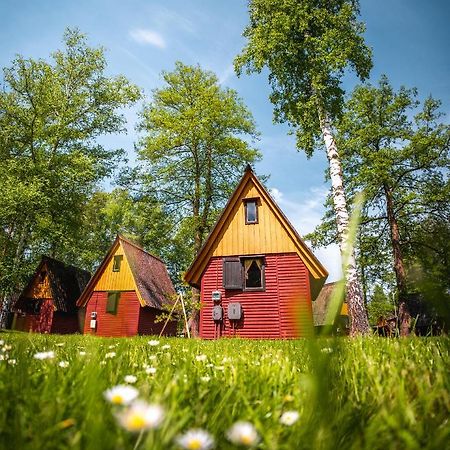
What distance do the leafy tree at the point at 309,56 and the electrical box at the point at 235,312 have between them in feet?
22.3

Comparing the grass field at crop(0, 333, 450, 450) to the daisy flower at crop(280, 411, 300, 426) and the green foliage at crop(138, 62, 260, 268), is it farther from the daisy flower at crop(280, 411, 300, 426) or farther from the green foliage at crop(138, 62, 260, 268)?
the green foliage at crop(138, 62, 260, 268)

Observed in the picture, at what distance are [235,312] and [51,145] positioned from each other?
16.0 metres

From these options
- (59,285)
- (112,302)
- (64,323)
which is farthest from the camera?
(59,285)

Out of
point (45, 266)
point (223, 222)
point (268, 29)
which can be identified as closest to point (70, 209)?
point (45, 266)

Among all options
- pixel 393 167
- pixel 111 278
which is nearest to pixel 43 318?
pixel 111 278

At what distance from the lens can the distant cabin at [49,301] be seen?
966 inches

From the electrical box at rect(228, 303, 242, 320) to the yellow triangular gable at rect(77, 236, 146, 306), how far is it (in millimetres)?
10736

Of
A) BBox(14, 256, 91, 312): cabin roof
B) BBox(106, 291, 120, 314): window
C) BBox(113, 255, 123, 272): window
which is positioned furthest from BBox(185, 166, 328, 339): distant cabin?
BBox(14, 256, 91, 312): cabin roof

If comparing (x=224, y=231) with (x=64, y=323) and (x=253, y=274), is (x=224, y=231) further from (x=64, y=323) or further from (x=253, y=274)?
(x=64, y=323)

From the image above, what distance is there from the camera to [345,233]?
1015cm

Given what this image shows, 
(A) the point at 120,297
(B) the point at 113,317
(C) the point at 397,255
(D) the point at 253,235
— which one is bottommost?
(B) the point at 113,317

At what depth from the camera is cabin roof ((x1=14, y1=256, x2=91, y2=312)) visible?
979 inches

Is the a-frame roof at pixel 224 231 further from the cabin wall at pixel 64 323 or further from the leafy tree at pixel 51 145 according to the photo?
the cabin wall at pixel 64 323

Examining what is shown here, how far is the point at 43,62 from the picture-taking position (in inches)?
777
